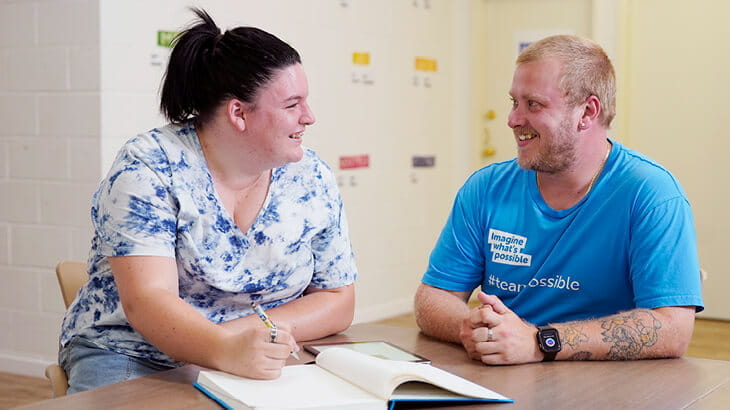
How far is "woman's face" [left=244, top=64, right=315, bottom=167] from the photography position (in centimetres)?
184

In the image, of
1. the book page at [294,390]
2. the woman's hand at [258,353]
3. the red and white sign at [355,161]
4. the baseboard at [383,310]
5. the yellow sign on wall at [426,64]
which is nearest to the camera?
the book page at [294,390]

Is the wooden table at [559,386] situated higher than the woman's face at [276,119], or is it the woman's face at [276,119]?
the woman's face at [276,119]

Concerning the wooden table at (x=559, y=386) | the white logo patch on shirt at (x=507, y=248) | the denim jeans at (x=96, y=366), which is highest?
the white logo patch on shirt at (x=507, y=248)

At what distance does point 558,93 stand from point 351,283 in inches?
25.2

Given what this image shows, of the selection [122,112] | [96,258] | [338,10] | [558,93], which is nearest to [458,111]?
[338,10]

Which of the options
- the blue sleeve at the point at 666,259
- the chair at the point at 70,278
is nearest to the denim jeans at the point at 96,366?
the chair at the point at 70,278

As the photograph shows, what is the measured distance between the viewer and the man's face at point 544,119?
2016 millimetres

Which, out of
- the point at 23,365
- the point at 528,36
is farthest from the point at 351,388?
the point at 528,36

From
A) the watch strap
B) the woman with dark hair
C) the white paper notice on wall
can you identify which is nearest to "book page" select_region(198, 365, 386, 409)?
the woman with dark hair

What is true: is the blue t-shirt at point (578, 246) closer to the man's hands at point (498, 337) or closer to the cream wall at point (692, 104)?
the man's hands at point (498, 337)

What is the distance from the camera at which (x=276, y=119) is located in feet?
6.09

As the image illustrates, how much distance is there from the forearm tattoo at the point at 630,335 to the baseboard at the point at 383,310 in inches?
136

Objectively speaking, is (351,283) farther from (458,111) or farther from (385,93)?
(458,111)

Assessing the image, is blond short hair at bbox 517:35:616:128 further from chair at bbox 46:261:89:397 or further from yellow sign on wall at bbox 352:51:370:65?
yellow sign on wall at bbox 352:51:370:65
